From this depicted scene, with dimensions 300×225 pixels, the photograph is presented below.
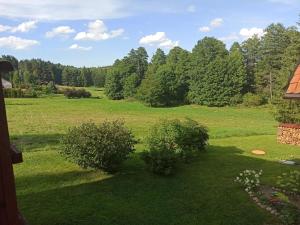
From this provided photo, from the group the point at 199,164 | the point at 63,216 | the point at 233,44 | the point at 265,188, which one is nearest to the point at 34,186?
the point at 63,216

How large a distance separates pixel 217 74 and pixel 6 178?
64.3 m

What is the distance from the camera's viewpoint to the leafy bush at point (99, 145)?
494 inches

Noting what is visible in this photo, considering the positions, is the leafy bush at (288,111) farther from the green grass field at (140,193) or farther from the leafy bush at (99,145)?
the leafy bush at (99,145)

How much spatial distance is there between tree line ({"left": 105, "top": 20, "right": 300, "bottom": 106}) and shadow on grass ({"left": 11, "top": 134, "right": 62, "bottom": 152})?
1530 inches

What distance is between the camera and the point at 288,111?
26312 mm

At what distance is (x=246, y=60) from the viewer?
246ft

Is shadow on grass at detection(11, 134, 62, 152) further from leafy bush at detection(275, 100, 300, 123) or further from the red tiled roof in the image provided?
leafy bush at detection(275, 100, 300, 123)

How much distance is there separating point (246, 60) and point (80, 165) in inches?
2618

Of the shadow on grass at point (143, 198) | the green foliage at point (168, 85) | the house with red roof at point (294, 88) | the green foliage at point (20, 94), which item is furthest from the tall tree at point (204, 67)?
the house with red roof at point (294, 88)

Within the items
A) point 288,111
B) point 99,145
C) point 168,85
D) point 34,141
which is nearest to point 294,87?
point 99,145

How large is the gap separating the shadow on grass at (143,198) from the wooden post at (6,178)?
4.79 meters

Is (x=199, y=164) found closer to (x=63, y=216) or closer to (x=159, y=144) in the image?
(x=159, y=144)

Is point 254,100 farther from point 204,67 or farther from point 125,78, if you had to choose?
point 125,78

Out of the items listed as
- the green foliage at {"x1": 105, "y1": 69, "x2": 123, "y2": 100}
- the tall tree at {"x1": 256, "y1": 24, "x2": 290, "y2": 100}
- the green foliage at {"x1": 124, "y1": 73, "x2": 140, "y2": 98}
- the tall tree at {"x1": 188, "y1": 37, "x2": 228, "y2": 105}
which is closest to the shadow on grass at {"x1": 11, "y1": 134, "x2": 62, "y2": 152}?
the tall tree at {"x1": 188, "y1": 37, "x2": 228, "y2": 105}
